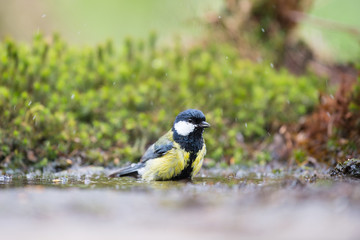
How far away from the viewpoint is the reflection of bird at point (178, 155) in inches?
147

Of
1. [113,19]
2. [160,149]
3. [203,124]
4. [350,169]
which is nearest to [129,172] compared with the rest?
[160,149]

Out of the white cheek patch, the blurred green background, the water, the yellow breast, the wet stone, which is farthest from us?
the blurred green background

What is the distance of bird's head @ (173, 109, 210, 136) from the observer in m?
3.88

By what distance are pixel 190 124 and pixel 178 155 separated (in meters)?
0.36

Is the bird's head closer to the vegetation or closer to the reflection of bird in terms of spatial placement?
the reflection of bird

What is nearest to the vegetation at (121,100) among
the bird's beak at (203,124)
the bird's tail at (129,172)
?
the bird's tail at (129,172)

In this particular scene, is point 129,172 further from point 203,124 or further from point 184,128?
point 203,124

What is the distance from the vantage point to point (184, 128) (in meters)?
3.91

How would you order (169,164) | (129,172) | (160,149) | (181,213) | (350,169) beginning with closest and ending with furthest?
1. (181,213)
2. (350,169)
3. (169,164)
4. (160,149)
5. (129,172)

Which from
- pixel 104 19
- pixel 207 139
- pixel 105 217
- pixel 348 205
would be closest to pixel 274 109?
pixel 207 139

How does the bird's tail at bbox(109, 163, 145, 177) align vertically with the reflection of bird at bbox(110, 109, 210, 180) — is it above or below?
below

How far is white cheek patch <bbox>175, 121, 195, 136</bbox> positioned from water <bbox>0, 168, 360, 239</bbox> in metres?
1.16

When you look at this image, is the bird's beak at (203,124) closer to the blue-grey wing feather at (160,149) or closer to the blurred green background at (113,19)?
the blue-grey wing feather at (160,149)

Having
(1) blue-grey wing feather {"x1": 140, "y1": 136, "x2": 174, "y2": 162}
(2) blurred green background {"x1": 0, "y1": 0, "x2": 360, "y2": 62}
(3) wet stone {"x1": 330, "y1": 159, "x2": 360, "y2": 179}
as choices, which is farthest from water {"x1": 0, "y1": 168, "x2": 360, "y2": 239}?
(2) blurred green background {"x1": 0, "y1": 0, "x2": 360, "y2": 62}
